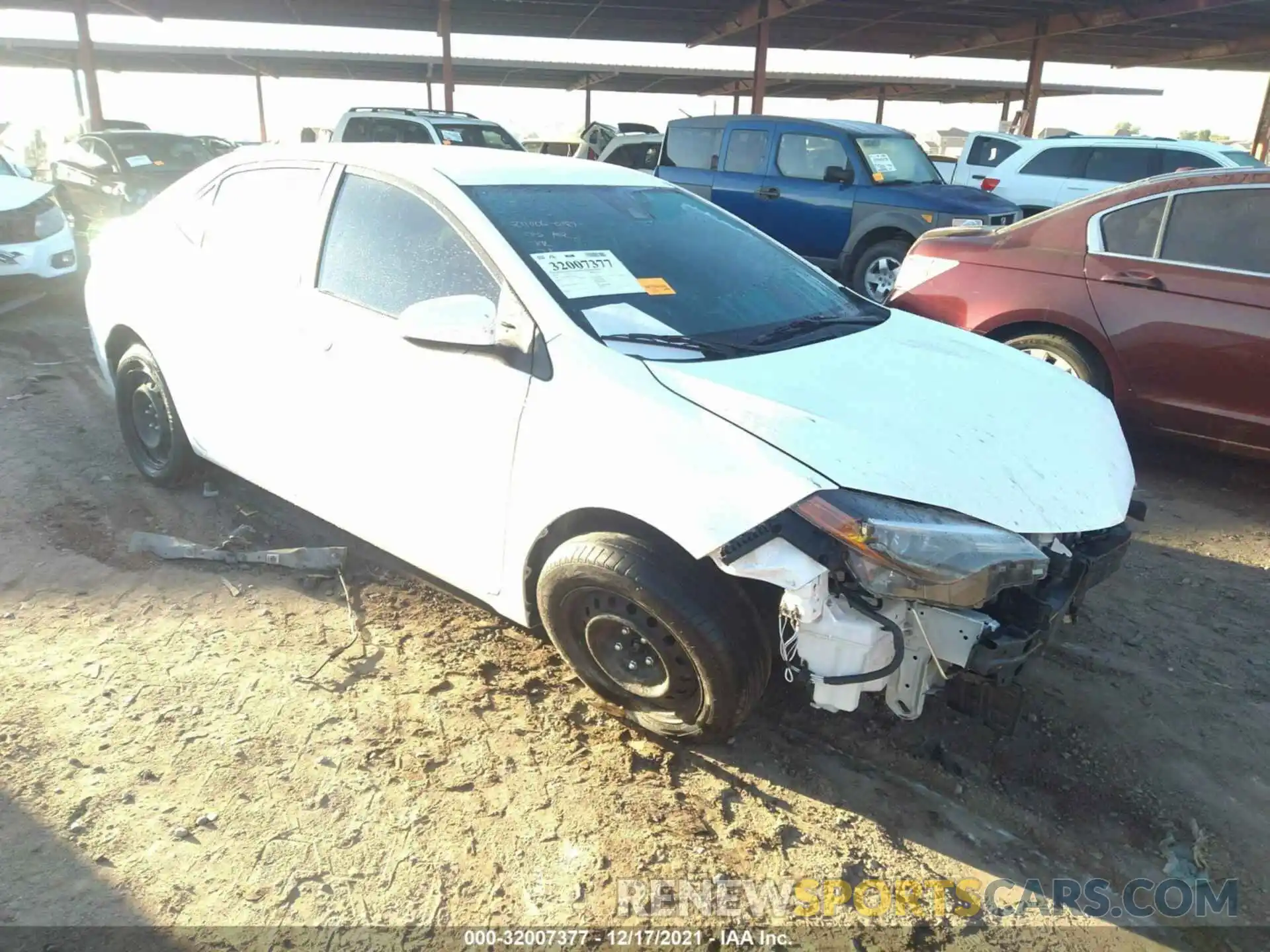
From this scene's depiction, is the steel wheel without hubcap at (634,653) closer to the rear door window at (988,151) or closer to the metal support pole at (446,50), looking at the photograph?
the rear door window at (988,151)

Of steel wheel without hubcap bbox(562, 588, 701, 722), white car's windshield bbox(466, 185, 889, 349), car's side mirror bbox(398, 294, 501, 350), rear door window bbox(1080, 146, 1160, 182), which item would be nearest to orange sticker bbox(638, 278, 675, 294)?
white car's windshield bbox(466, 185, 889, 349)

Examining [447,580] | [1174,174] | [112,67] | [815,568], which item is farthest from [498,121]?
[112,67]

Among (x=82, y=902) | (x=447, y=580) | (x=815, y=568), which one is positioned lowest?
(x=82, y=902)

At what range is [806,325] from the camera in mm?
3070

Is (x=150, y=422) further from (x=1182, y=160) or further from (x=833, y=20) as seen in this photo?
(x=833, y=20)

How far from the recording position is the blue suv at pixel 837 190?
8.66 metres

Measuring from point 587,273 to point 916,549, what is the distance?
137 centimetres

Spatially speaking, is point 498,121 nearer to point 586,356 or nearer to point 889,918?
point 586,356

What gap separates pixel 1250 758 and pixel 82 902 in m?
3.34

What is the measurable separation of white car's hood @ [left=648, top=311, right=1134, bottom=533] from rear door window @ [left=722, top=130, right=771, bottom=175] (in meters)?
7.41

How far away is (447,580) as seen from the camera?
2977 mm

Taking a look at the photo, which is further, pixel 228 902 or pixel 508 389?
pixel 508 389

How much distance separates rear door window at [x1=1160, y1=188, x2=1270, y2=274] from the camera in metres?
4.36

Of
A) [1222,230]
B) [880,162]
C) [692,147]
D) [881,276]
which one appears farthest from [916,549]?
[692,147]
